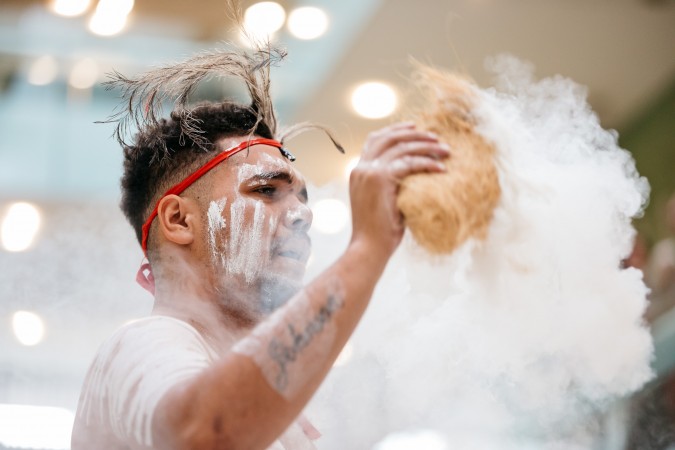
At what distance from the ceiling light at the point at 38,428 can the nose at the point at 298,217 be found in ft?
2.45

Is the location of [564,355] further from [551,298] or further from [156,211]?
[156,211]

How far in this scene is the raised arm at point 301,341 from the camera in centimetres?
84

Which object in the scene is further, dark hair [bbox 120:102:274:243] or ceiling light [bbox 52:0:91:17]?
ceiling light [bbox 52:0:91:17]

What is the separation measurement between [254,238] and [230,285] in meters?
0.08

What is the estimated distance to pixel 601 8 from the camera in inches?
94.6

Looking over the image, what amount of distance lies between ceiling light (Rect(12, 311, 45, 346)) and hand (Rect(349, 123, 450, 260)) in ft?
3.48

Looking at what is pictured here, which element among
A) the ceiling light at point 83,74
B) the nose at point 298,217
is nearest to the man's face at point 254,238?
the nose at point 298,217

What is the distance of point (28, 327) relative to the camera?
70.7 inches

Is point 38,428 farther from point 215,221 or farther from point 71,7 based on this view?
→ point 71,7

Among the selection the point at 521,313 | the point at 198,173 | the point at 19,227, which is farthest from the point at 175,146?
the point at 19,227

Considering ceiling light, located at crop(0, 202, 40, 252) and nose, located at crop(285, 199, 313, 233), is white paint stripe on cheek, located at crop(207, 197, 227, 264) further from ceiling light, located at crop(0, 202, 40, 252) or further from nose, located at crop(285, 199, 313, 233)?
ceiling light, located at crop(0, 202, 40, 252)

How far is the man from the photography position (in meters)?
A: 0.87

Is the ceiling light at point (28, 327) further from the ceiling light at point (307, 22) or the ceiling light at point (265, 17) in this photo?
the ceiling light at point (307, 22)

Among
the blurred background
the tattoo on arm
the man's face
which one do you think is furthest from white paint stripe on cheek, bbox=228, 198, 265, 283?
the blurred background
